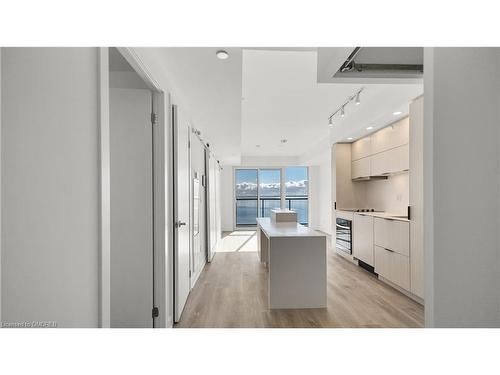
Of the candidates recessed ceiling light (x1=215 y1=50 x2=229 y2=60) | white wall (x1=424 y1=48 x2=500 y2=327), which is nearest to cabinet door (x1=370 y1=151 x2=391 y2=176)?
recessed ceiling light (x1=215 y1=50 x2=229 y2=60)

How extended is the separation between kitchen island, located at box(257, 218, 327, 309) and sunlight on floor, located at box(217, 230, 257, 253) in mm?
2977

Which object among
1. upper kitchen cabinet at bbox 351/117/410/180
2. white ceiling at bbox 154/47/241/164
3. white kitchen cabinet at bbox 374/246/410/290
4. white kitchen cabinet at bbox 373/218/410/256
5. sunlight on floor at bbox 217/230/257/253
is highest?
white ceiling at bbox 154/47/241/164

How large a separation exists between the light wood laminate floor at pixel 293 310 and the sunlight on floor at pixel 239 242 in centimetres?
155

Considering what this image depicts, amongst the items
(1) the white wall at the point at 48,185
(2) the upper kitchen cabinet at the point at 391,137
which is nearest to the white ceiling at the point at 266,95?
(2) the upper kitchen cabinet at the point at 391,137

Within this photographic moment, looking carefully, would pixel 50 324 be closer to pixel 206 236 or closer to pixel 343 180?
pixel 206 236

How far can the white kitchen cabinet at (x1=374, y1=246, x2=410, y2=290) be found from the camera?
3.22 meters

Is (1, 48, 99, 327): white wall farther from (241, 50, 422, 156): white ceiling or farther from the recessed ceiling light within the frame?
(241, 50, 422, 156): white ceiling

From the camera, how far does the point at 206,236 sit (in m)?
4.88

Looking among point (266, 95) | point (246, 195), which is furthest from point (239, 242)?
point (266, 95)

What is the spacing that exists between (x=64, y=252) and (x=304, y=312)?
8.21ft

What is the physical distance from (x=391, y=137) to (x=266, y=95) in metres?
2.01

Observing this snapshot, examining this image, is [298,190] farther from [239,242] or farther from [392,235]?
[392,235]

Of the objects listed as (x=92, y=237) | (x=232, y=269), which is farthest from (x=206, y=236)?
(x=92, y=237)

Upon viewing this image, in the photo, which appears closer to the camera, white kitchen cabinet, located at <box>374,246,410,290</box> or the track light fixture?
white kitchen cabinet, located at <box>374,246,410,290</box>
